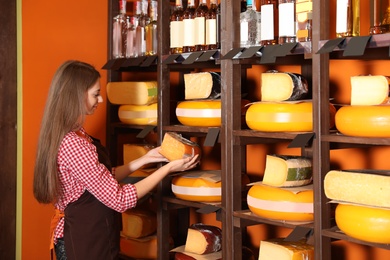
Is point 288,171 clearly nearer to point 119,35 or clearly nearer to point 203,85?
point 203,85

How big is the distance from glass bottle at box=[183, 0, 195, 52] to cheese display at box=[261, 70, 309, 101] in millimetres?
496

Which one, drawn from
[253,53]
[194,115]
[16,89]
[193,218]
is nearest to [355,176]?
[253,53]

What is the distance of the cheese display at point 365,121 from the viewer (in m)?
2.03

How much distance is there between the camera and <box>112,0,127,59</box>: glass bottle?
3.38 m

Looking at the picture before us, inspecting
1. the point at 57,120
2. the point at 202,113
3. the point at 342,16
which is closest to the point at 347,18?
the point at 342,16

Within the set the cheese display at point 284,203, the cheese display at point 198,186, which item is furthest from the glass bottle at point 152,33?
the cheese display at point 284,203

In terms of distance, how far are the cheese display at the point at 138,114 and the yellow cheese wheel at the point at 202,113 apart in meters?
0.33

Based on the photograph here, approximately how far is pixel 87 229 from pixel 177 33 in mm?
965

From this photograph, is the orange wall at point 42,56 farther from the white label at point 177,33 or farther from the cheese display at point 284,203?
the cheese display at point 284,203

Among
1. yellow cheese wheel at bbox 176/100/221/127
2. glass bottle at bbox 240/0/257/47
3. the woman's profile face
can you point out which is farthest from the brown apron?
glass bottle at bbox 240/0/257/47

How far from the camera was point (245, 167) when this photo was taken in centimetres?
302

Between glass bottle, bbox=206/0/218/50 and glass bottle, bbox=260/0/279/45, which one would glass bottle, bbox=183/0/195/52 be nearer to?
glass bottle, bbox=206/0/218/50

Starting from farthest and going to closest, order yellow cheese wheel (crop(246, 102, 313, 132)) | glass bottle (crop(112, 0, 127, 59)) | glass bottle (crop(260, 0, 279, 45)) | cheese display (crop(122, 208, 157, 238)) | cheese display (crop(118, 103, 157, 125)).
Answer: glass bottle (crop(112, 0, 127, 59)) < cheese display (crop(122, 208, 157, 238)) < cheese display (crop(118, 103, 157, 125)) < glass bottle (crop(260, 0, 279, 45)) < yellow cheese wheel (crop(246, 102, 313, 132))

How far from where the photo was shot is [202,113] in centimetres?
275
